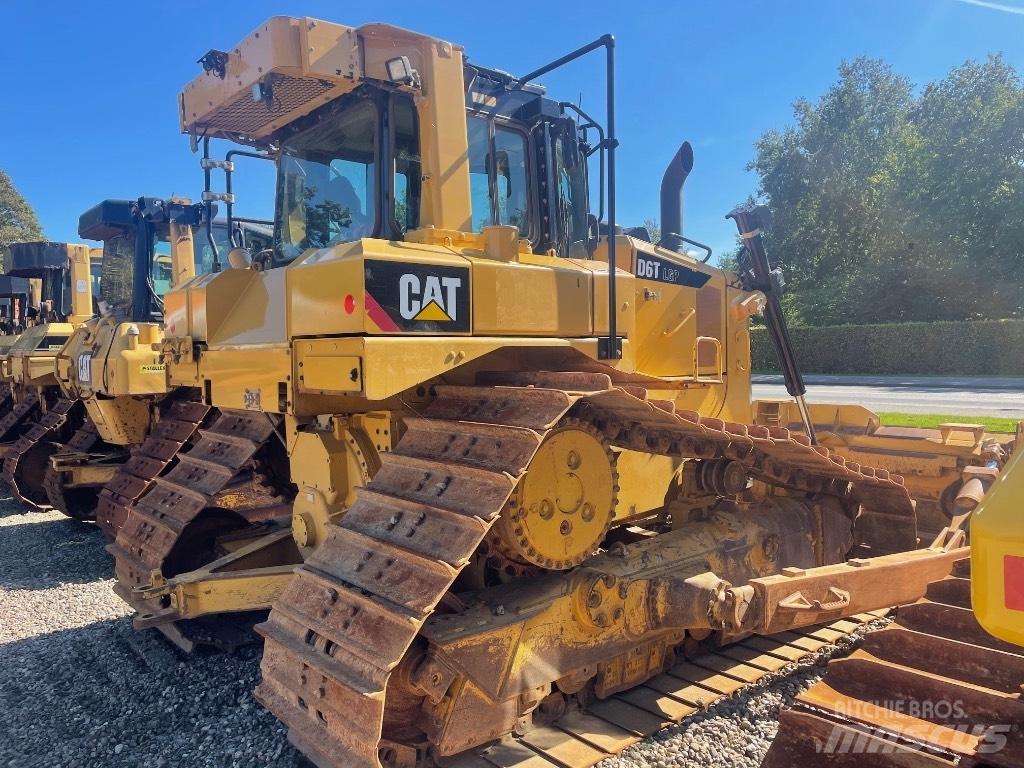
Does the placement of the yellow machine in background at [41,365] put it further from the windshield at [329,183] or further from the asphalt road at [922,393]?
the asphalt road at [922,393]

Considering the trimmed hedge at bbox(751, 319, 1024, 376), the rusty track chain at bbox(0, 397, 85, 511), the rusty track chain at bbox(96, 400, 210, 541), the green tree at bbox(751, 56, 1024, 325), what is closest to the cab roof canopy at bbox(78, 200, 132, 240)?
the rusty track chain at bbox(0, 397, 85, 511)

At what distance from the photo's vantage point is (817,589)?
366 cm

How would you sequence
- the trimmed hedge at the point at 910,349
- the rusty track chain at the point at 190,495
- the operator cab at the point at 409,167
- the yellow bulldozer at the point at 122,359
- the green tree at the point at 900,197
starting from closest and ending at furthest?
the operator cab at the point at 409,167, the rusty track chain at the point at 190,495, the yellow bulldozer at the point at 122,359, the trimmed hedge at the point at 910,349, the green tree at the point at 900,197

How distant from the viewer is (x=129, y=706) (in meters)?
3.99

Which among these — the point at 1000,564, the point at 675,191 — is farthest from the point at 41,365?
the point at 1000,564

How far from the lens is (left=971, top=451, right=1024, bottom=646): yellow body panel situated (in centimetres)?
162

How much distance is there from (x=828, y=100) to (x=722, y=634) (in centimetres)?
4146

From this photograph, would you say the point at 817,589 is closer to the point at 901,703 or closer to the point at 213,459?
the point at 901,703

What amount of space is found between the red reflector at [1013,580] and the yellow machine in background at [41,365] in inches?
392

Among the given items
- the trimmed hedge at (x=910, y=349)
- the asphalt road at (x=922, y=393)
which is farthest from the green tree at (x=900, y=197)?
the asphalt road at (x=922, y=393)

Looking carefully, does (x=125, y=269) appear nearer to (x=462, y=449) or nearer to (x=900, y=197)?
(x=462, y=449)

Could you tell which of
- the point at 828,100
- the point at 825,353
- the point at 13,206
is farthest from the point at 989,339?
the point at 13,206

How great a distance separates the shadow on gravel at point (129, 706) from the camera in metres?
3.50

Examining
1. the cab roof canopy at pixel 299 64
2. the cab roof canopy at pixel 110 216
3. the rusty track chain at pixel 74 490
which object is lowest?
the rusty track chain at pixel 74 490
